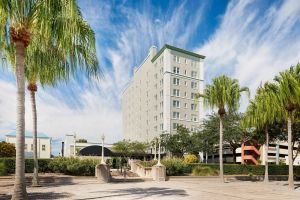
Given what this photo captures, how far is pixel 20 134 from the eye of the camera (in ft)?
38.4

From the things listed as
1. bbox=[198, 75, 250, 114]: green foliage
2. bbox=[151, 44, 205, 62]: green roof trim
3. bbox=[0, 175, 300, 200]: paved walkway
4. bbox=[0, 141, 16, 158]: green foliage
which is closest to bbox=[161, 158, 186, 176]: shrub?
bbox=[198, 75, 250, 114]: green foliage

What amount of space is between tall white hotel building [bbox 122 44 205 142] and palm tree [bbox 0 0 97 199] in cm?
5978

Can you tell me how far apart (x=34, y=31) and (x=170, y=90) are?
66.2 meters

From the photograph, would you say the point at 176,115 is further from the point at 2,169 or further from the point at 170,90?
the point at 2,169

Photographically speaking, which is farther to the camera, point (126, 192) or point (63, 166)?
point (63, 166)

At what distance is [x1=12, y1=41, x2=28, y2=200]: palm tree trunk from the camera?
456 inches

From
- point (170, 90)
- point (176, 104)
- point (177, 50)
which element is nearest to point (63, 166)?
point (170, 90)

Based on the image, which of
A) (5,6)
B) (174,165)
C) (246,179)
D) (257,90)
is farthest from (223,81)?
(5,6)

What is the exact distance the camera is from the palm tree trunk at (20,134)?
456 inches

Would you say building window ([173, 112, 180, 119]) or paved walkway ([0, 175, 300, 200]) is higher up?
building window ([173, 112, 180, 119])

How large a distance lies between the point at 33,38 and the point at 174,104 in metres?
66.0

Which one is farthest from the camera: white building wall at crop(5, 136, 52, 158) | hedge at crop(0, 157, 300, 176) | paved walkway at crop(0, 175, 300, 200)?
white building wall at crop(5, 136, 52, 158)

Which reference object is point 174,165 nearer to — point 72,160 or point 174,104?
point 72,160

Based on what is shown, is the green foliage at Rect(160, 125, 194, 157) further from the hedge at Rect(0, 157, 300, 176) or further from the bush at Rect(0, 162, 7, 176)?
the bush at Rect(0, 162, 7, 176)
